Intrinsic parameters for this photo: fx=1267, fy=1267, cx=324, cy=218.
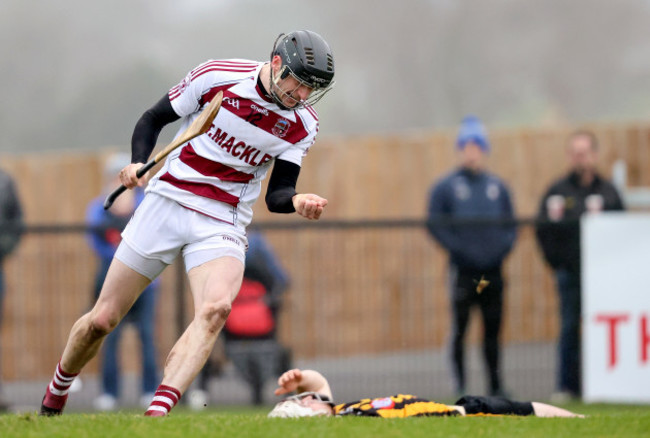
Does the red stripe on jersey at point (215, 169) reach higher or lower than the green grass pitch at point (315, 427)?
higher

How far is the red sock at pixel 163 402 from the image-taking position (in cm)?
714

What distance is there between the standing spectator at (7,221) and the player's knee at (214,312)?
493 centimetres

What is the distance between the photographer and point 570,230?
1181 cm

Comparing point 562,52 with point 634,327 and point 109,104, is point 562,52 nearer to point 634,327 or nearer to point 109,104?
point 109,104

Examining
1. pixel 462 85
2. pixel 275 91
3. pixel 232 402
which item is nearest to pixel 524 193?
pixel 232 402

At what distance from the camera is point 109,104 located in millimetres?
23312

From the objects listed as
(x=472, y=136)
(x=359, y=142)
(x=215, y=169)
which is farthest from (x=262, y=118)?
(x=359, y=142)

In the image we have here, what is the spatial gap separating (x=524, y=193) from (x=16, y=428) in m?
11.5

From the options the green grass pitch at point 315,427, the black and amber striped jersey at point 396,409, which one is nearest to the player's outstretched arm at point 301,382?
the black and amber striped jersey at point 396,409

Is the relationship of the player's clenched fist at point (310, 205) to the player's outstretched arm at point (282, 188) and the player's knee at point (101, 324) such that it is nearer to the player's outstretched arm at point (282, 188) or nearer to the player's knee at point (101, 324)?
the player's outstretched arm at point (282, 188)

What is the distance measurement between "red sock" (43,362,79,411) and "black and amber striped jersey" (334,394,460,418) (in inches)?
66.7

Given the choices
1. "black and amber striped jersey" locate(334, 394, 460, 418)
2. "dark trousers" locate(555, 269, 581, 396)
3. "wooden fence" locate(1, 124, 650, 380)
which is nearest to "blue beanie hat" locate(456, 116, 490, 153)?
"wooden fence" locate(1, 124, 650, 380)

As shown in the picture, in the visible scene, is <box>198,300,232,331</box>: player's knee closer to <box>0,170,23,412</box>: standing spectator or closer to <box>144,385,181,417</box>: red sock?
<box>144,385,181,417</box>: red sock

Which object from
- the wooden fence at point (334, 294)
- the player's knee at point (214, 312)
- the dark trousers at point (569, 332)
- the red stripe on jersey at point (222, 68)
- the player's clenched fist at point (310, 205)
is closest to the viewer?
the player's clenched fist at point (310, 205)
